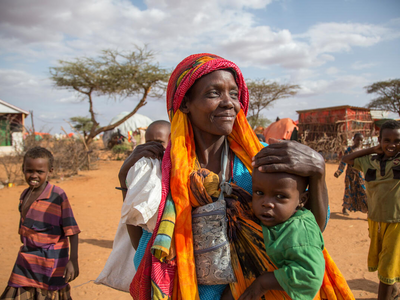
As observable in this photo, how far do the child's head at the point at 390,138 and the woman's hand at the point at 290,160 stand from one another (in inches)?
99.1

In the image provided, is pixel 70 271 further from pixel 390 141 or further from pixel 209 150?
pixel 390 141

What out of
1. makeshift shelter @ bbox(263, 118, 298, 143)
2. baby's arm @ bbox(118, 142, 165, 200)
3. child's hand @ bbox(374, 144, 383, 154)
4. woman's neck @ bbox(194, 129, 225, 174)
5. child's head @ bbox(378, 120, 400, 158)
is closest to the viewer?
baby's arm @ bbox(118, 142, 165, 200)

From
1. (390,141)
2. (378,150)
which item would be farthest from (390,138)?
(378,150)

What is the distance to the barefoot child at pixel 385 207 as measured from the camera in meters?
3.09

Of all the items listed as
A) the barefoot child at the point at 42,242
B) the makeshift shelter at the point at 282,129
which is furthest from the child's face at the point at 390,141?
the makeshift shelter at the point at 282,129

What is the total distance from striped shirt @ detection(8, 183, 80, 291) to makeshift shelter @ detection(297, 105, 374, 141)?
16.0 meters

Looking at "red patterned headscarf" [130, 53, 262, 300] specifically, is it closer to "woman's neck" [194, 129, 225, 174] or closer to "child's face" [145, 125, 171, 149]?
"woman's neck" [194, 129, 225, 174]

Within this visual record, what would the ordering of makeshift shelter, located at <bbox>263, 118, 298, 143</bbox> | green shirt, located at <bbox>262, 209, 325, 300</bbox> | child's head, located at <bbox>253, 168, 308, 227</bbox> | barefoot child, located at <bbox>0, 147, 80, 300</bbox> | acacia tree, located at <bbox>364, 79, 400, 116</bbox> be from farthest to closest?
acacia tree, located at <bbox>364, 79, 400, 116</bbox>
makeshift shelter, located at <bbox>263, 118, 298, 143</bbox>
barefoot child, located at <bbox>0, 147, 80, 300</bbox>
child's head, located at <bbox>253, 168, 308, 227</bbox>
green shirt, located at <bbox>262, 209, 325, 300</bbox>

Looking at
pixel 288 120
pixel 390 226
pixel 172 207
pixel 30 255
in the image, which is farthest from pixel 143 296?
pixel 288 120

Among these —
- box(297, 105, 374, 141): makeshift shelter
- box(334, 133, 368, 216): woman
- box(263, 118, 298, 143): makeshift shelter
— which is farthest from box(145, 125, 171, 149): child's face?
box(297, 105, 374, 141): makeshift shelter

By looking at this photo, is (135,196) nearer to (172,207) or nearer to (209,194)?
(172,207)

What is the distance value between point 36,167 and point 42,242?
68 centimetres

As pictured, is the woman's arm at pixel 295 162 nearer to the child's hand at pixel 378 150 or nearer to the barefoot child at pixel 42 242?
the barefoot child at pixel 42 242

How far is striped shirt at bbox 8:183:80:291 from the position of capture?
254 cm
